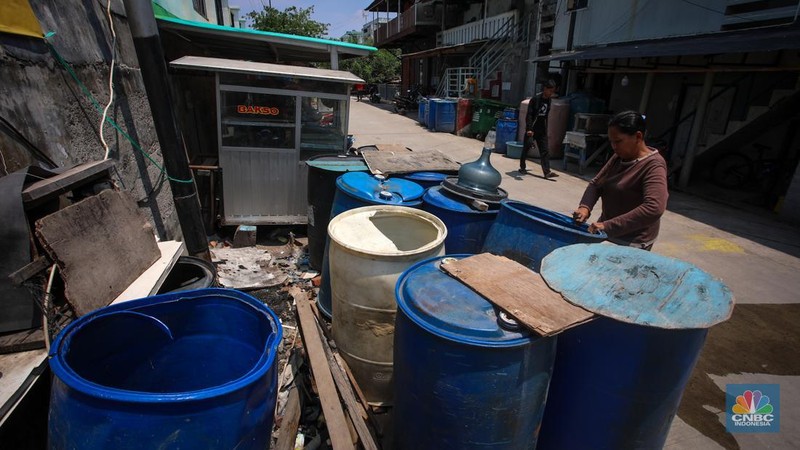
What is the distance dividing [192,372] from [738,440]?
3.54 meters

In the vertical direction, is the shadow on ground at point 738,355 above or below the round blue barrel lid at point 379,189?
below

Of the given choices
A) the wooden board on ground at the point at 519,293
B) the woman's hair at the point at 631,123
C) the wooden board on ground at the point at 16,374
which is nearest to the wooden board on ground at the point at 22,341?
the wooden board on ground at the point at 16,374

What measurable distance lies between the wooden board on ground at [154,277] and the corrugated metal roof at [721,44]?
8083mm

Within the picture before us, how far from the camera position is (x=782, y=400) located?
3057 millimetres

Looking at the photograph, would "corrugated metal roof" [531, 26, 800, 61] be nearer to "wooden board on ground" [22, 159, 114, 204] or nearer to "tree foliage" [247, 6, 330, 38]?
"wooden board on ground" [22, 159, 114, 204]

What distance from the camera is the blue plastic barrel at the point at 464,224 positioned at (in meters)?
3.03

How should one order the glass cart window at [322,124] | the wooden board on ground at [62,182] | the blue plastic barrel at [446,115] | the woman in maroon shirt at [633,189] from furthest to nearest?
1. the blue plastic barrel at [446,115]
2. the glass cart window at [322,124]
3. the woman in maroon shirt at [633,189]
4. the wooden board on ground at [62,182]

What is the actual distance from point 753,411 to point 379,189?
339 centimetres

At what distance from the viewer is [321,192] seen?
4.30 meters

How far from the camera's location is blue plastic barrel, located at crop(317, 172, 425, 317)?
3.23 m

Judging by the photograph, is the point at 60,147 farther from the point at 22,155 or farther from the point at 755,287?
the point at 755,287

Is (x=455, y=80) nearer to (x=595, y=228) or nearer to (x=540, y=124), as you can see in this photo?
(x=540, y=124)

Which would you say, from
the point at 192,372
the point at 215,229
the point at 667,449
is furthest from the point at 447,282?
the point at 215,229

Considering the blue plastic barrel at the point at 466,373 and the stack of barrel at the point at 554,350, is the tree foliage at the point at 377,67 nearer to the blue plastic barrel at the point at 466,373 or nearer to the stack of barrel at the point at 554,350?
the stack of barrel at the point at 554,350
